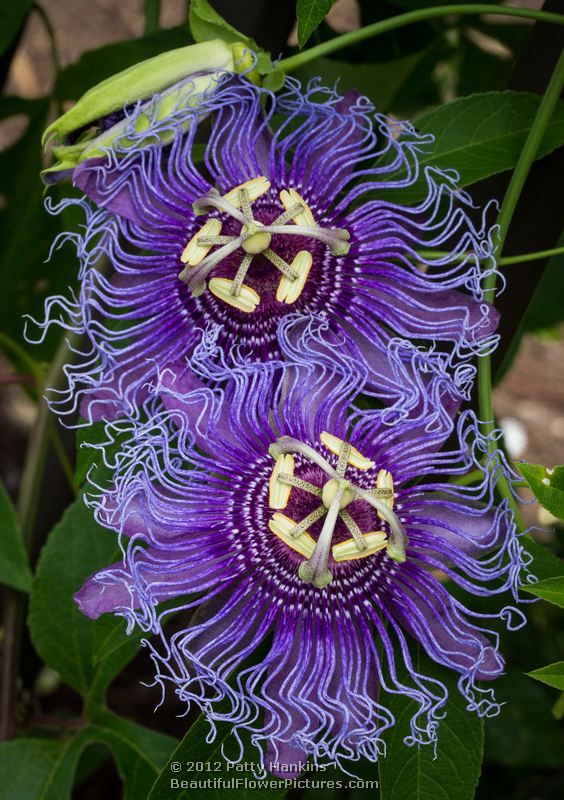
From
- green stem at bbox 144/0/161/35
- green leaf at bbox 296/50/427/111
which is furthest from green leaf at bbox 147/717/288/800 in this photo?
green stem at bbox 144/0/161/35

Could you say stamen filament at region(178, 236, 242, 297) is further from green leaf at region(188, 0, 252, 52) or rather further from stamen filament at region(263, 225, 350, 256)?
green leaf at region(188, 0, 252, 52)

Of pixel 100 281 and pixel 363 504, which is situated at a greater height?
pixel 100 281

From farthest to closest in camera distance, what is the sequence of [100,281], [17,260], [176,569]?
1. [17,260]
2. [100,281]
3. [176,569]

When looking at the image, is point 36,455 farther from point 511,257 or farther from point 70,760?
point 511,257

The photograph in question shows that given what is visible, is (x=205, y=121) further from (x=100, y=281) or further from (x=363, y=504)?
(x=363, y=504)

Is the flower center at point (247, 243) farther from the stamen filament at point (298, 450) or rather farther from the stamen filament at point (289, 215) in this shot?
the stamen filament at point (298, 450)

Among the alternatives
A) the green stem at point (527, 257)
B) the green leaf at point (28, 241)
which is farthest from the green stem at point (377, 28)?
the green leaf at point (28, 241)

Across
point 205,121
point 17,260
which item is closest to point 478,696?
point 205,121
